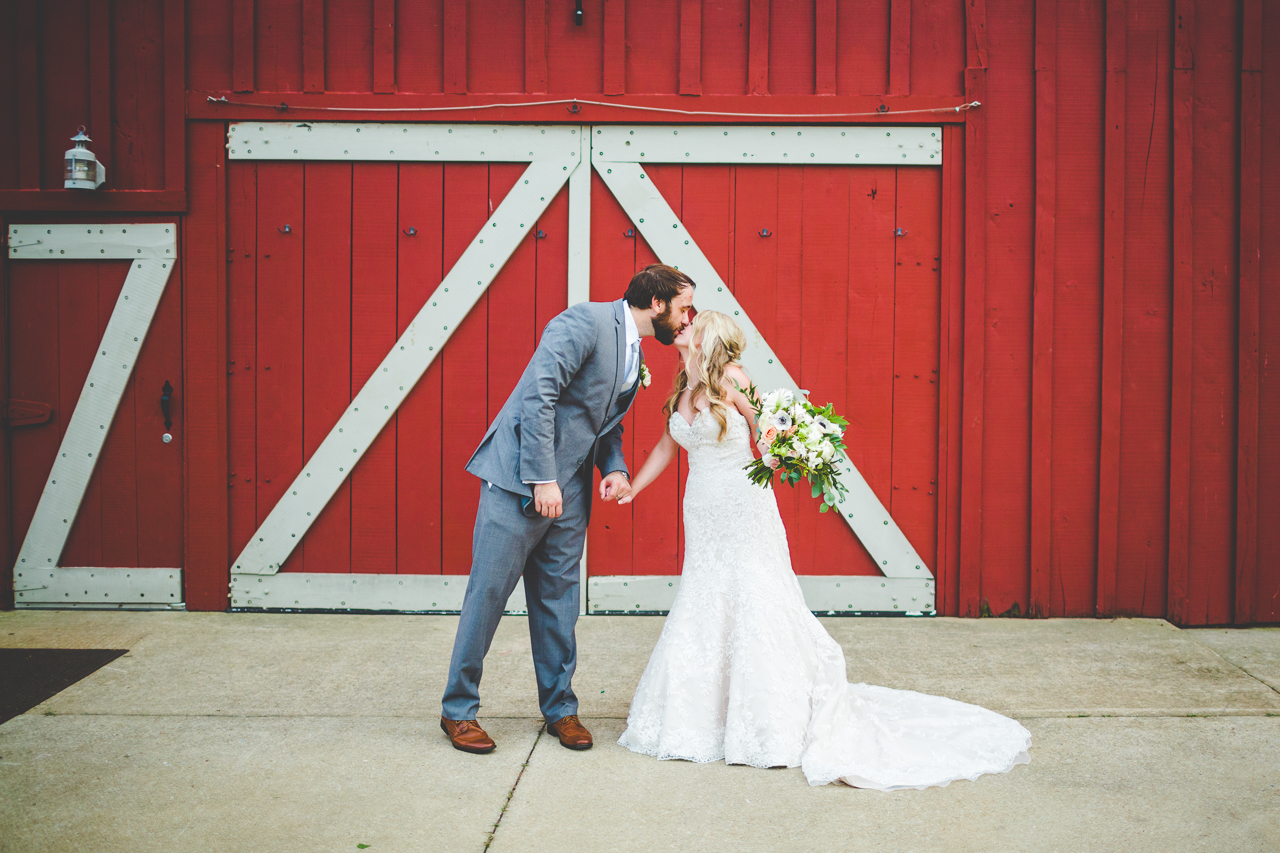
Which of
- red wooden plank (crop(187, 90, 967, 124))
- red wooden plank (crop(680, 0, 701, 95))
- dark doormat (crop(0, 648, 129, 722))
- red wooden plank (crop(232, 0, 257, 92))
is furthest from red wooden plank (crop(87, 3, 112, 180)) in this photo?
red wooden plank (crop(680, 0, 701, 95))

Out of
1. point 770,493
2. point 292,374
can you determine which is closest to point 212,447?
point 292,374

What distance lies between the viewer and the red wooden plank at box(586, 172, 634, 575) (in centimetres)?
499

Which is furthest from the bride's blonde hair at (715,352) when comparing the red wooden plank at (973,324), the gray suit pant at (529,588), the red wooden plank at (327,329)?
the red wooden plank at (327,329)

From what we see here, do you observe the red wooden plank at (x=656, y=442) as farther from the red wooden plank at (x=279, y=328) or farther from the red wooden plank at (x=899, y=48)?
→ the red wooden plank at (x=279, y=328)

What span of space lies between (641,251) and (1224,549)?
144 inches

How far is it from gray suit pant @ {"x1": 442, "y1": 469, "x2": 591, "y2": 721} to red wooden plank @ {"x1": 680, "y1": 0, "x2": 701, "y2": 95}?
258cm

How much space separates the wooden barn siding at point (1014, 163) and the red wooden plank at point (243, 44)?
0.01 meters

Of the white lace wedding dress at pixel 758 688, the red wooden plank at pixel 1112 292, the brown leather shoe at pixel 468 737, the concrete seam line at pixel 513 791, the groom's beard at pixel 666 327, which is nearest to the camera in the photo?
the concrete seam line at pixel 513 791

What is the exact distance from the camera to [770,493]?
3.49 metres

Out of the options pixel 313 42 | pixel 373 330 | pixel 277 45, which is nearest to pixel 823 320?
pixel 373 330

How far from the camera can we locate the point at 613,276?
5.00 meters

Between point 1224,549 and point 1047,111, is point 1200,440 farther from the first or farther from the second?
point 1047,111

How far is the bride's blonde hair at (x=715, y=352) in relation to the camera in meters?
3.39

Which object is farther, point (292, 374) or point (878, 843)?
point (292, 374)
